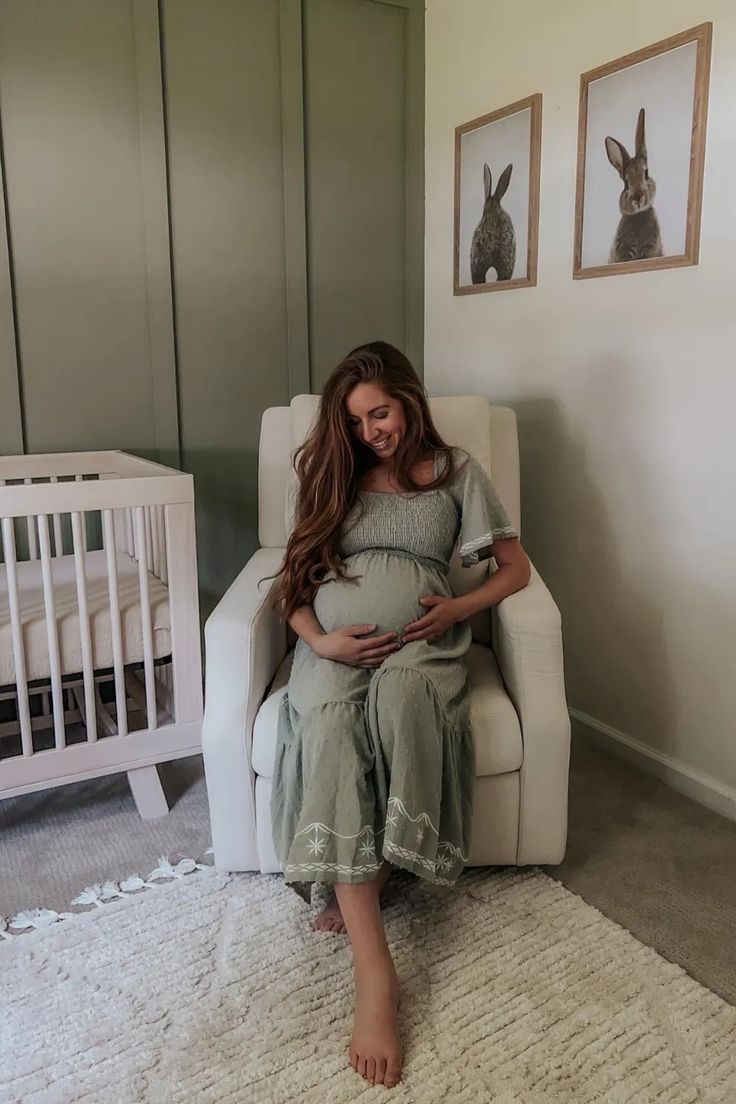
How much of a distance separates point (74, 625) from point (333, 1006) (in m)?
0.93

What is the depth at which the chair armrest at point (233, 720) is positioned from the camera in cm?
163

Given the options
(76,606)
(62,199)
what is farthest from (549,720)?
(62,199)

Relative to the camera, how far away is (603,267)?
213 cm

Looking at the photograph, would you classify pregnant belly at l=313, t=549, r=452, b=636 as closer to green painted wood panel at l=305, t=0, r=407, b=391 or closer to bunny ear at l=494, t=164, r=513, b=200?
green painted wood panel at l=305, t=0, r=407, b=391

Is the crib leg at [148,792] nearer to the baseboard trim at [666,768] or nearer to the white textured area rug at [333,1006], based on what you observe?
the white textured area rug at [333,1006]

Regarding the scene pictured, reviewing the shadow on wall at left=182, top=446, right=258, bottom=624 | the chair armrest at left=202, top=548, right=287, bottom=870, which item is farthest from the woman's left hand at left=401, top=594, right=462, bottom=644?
the shadow on wall at left=182, top=446, right=258, bottom=624

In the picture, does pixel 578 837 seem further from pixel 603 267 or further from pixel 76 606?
pixel 603 267

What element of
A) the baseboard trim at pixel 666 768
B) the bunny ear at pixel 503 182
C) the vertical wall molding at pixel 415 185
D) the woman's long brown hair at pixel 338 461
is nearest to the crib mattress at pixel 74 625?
the woman's long brown hair at pixel 338 461

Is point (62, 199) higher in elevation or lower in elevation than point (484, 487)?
higher

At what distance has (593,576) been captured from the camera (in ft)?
7.61

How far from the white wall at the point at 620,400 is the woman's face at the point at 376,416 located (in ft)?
2.43

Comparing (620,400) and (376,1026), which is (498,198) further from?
(376,1026)

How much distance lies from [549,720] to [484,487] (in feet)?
1.54

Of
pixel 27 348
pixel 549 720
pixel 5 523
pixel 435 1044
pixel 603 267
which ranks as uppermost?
pixel 603 267
